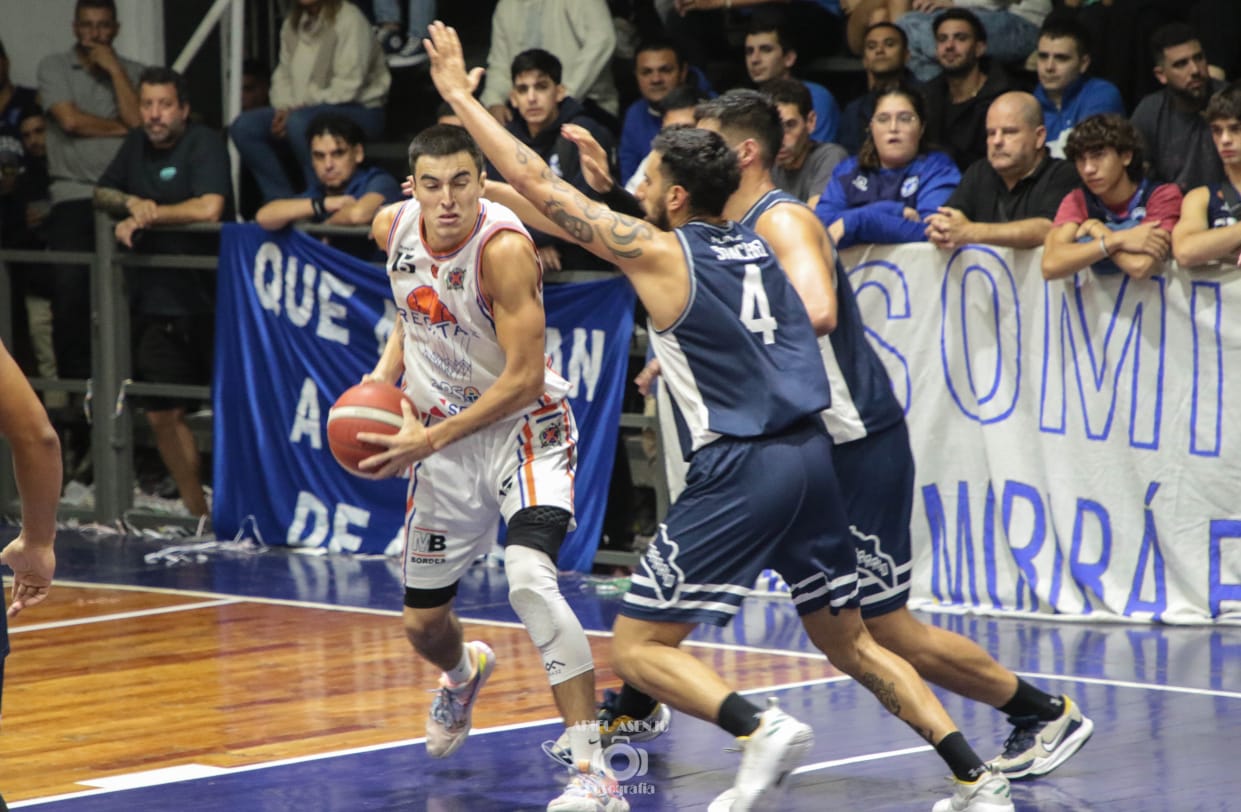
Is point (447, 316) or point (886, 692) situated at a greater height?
point (447, 316)

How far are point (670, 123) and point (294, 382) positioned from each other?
188 inches

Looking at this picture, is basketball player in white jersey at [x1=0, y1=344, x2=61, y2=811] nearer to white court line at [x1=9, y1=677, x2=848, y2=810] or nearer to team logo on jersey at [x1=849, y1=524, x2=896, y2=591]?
white court line at [x1=9, y1=677, x2=848, y2=810]

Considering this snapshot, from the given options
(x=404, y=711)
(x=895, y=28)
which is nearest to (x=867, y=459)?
(x=404, y=711)

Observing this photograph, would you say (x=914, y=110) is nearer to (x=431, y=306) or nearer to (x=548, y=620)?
(x=431, y=306)

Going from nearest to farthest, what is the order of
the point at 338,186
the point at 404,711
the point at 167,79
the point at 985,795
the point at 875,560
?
the point at 985,795, the point at 875,560, the point at 404,711, the point at 338,186, the point at 167,79

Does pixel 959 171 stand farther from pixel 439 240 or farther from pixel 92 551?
pixel 92 551

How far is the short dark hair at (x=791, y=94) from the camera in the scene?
1002cm

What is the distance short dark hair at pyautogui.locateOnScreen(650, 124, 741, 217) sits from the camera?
5.51 m

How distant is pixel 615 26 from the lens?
12.6 meters

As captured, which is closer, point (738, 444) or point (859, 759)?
point (738, 444)

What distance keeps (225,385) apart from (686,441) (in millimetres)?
6871

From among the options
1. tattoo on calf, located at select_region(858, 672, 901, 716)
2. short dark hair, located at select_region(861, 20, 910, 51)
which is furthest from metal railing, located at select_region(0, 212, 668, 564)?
tattoo on calf, located at select_region(858, 672, 901, 716)

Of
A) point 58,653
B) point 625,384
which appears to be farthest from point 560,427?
point 625,384

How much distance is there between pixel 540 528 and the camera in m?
6.23
